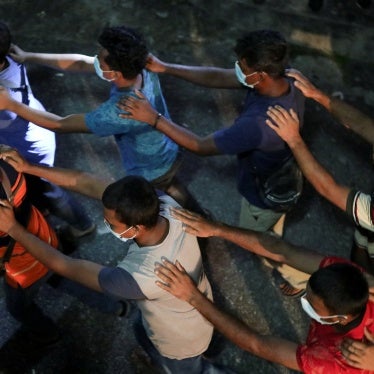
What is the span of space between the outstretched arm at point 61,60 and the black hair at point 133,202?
139 cm

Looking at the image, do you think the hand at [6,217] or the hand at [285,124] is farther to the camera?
the hand at [285,124]

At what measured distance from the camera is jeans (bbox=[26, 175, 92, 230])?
329cm

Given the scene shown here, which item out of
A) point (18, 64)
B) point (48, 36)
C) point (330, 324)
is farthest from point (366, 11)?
point (330, 324)

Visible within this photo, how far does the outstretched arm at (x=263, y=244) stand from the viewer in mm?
2443

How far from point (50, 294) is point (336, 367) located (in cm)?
212

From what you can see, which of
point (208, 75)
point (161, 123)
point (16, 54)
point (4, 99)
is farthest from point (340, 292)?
point (16, 54)

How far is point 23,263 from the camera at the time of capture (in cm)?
254

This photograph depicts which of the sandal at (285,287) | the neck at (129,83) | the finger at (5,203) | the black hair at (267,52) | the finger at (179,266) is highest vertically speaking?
the black hair at (267,52)

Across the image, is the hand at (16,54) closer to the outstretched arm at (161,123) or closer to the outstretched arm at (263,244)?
the outstretched arm at (161,123)

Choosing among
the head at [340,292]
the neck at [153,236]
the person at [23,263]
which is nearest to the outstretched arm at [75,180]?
the person at [23,263]

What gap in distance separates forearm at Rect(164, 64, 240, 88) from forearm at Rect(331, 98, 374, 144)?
25.7 inches

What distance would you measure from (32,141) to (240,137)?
1.37 metres

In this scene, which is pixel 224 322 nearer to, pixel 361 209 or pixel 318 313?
pixel 318 313

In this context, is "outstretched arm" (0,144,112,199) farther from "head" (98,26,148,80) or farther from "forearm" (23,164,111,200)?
"head" (98,26,148,80)
